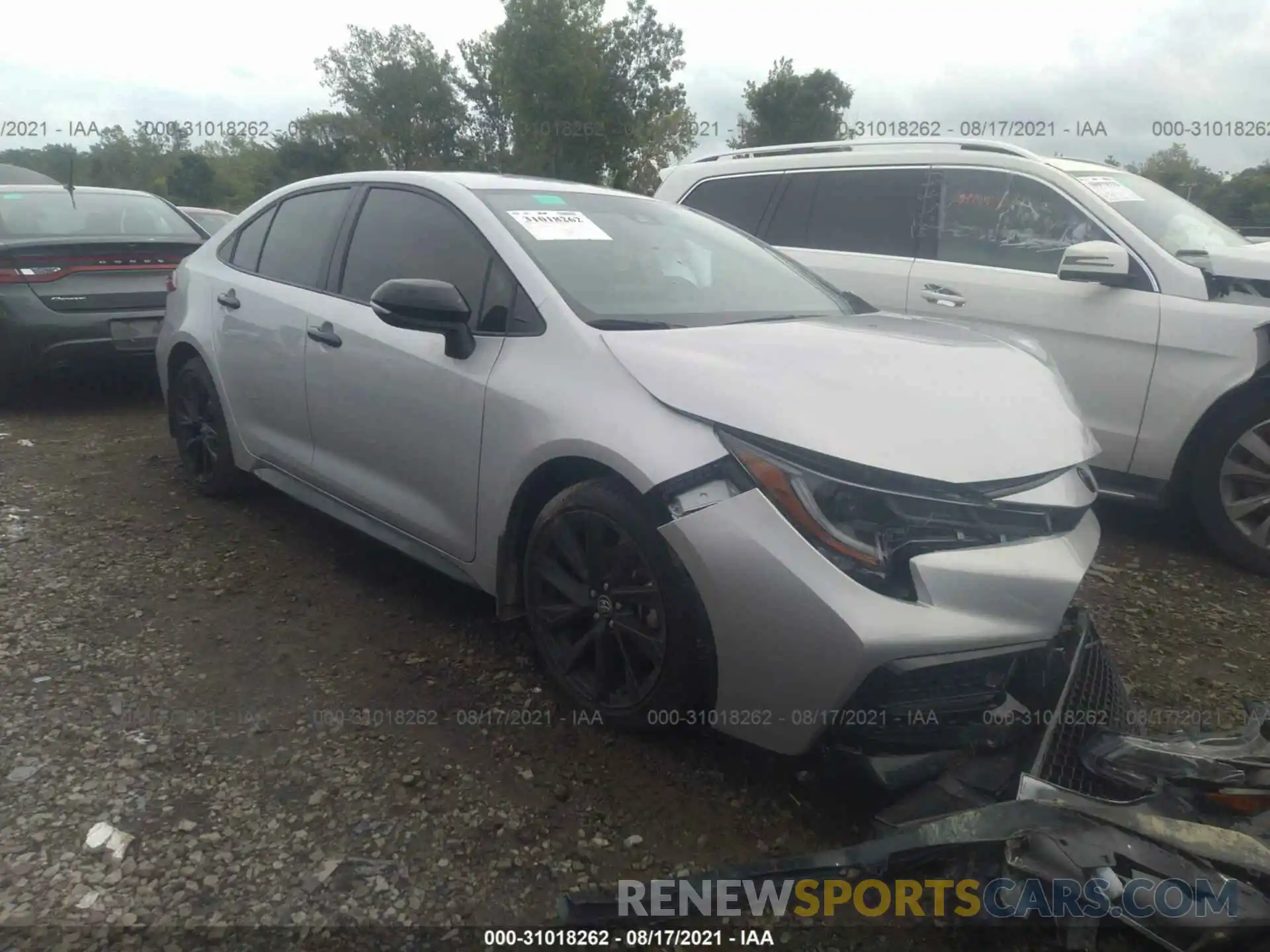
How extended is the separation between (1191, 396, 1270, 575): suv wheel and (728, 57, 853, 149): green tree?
109 feet

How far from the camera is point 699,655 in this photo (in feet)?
7.54

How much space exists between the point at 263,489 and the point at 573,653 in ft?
8.57

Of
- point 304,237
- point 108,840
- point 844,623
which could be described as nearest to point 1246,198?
point 304,237

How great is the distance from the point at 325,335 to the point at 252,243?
1.09 m

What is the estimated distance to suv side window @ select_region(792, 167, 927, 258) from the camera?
502 centimetres

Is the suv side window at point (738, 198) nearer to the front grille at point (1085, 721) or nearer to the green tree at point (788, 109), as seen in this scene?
the front grille at point (1085, 721)

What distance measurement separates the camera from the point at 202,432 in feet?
14.8

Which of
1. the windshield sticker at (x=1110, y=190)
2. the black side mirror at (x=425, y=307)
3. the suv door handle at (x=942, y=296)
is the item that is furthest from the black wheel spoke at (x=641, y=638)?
the windshield sticker at (x=1110, y=190)

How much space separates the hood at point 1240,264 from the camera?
3.97m

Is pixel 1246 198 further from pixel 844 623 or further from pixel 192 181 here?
pixel 192 181

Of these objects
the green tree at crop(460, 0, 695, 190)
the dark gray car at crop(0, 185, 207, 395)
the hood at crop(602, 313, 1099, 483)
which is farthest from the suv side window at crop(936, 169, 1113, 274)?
the green tree at crop(460, 0, 695, 190)

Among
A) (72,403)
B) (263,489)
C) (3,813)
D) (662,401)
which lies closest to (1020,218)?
(662,401)

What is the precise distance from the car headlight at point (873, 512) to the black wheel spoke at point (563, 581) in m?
0.66

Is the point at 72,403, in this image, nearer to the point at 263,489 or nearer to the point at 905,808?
the point at 263,489
